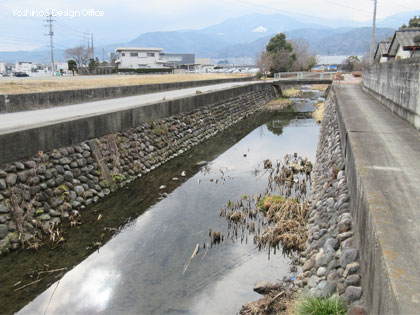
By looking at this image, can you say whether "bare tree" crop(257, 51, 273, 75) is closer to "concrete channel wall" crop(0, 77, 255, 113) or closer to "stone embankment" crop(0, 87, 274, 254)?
"concrete channel wall" crop(0, 77, 255, 113)

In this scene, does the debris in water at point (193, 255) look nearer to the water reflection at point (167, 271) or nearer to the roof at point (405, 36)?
the water reflection at point (167, 271)

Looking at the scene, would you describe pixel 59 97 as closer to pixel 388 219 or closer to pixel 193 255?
pixel 193 255

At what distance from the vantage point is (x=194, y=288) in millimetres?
6523

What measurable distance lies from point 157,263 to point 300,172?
748 centimetres

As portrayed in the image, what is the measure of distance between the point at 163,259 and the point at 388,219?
4527 mm

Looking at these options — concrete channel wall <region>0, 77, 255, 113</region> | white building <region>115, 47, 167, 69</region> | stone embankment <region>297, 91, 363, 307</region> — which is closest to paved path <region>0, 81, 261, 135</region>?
concrete channel wall <region>0, 77, 255, 113</region>

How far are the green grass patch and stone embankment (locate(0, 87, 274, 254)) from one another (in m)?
5.56

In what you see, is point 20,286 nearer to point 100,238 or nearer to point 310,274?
point 100,238

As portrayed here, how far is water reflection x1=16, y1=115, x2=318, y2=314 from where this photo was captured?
6.14 m

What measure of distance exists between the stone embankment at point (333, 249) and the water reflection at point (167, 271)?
759 millimetres

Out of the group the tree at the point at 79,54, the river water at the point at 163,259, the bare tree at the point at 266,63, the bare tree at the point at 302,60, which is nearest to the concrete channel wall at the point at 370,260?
the river water at the point at 163,259

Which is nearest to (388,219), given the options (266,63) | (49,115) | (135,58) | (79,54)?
(49,115)

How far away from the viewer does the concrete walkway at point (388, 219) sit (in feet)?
10.5

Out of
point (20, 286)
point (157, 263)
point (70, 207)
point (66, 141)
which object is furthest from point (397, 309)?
point (66, 141)
